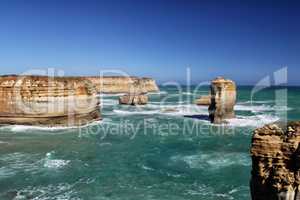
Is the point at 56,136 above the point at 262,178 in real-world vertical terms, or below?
below

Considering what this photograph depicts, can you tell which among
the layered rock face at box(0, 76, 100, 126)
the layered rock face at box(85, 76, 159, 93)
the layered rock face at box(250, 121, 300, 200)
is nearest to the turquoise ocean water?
the layered rock face at box(0, 76, 100, 126)

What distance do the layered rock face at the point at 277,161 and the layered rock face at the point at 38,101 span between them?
2512 cm

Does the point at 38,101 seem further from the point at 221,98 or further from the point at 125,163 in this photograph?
the point at 221,98

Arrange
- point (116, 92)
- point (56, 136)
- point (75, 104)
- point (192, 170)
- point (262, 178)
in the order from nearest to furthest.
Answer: point (262, 178) → point (192, 170) → point (56, 136) → point (75, 104) → point (116, 92)

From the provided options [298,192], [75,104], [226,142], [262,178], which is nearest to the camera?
[298,192]

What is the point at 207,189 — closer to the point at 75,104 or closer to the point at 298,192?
the point at 298,192

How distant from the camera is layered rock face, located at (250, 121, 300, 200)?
23.2ft

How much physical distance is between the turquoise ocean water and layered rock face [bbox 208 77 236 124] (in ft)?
12.0

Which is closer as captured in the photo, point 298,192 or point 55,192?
point 298,192

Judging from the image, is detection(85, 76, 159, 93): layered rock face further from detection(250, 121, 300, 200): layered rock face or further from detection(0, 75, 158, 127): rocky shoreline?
detection(250, 121, 300, 200): layered rock face

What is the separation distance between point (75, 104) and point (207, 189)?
19.7m

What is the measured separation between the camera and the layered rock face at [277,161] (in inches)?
279

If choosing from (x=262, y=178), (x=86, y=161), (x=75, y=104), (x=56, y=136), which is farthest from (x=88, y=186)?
(x=75, y=104)

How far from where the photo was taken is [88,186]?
577 inches
